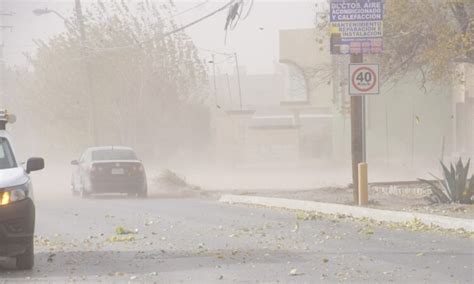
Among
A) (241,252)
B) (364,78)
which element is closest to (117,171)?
(364,78)

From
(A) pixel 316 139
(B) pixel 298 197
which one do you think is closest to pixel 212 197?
(B) pixel 298 197

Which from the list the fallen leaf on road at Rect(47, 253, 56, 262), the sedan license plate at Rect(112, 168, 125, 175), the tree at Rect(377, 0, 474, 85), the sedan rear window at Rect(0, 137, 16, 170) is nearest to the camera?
the sedan rear window at Rect(0, 137, 16, 170)

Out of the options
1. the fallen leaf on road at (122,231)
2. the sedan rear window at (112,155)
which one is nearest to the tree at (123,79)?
the sedan rear window at (112,155)

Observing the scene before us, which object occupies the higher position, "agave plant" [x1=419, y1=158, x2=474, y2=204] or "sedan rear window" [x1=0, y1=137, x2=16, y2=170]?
"sedan rear window" [x1=0, y1=137, x2=16, y2=170]

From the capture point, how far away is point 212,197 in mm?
26812

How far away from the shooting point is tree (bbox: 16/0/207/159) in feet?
146

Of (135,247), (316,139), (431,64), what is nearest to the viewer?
(135,247)

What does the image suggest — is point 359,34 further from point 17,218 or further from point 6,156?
point 17,218

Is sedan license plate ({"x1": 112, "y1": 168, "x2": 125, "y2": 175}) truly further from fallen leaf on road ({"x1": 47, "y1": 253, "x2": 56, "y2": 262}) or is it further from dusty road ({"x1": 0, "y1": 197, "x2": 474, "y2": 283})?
fallen leaf on road ({"x1": 47, "y1": 253, "x2": 56, "y2": 262})

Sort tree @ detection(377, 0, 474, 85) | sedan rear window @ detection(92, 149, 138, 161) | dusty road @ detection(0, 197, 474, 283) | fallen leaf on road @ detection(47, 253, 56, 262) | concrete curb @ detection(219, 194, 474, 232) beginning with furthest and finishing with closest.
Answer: sedan rear window @ detection(92, 149, 138, 161), tree @ detection(377, 0, 474, 85), concrete curb @ detection(219, 194, 474, 232), fallen leaf on road @ detection(47, 253, 56, 262), dusty road @ detection(0, 197, 474, 283)

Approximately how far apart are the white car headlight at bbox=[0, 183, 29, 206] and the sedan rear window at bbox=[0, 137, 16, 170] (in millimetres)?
810

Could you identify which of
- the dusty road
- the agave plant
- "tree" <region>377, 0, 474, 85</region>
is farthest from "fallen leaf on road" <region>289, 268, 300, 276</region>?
"tree" <region>377, 0, 474, 85</region>

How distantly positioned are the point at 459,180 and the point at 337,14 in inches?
153

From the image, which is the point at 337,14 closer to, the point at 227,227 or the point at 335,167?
the point at 227,227
